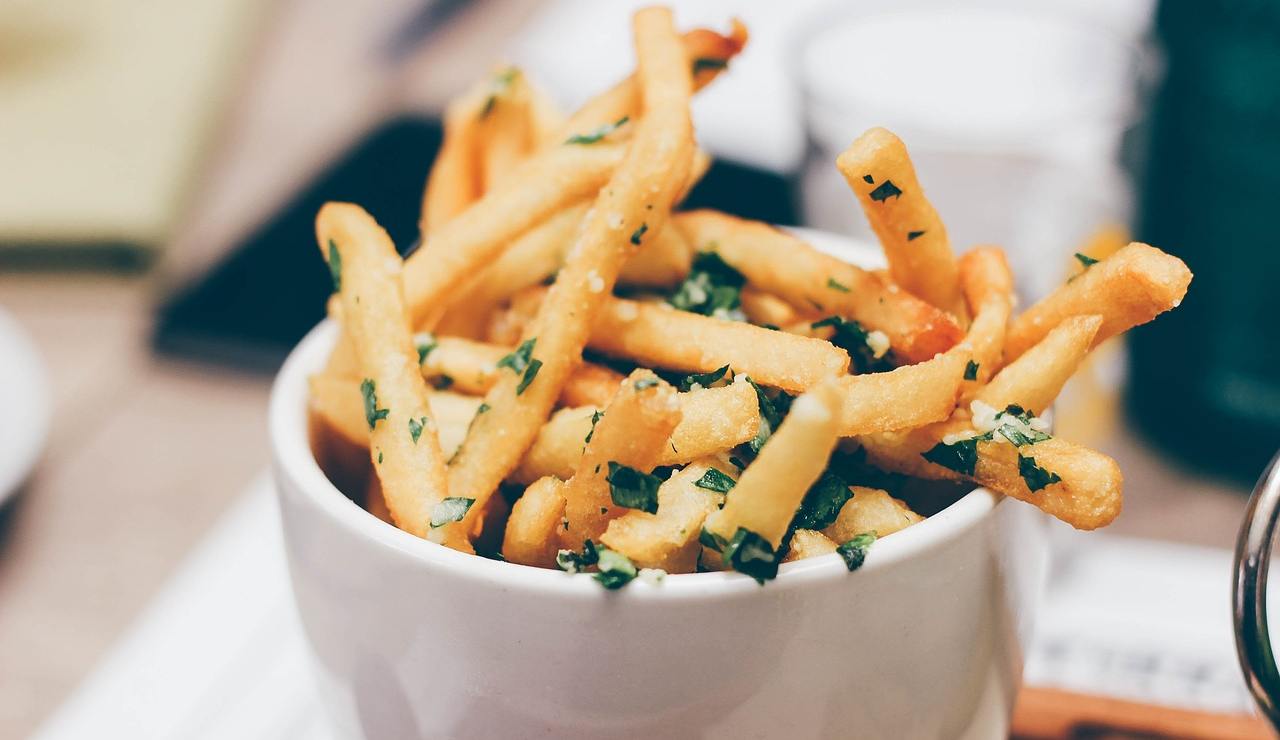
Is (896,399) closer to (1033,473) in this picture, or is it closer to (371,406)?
(1033,473)

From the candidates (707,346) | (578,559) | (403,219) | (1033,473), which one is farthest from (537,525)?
(403,219)

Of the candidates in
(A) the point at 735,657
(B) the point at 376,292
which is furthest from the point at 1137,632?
(B) the point at 376,292

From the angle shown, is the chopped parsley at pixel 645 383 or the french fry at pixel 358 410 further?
the french fry at pixel 358 410

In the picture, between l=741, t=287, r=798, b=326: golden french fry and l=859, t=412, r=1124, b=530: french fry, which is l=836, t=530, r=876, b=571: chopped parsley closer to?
l=859, t=412, r=1124, b=530: french fry

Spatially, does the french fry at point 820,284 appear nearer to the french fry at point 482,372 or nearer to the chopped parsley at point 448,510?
the french fry at point 482,372

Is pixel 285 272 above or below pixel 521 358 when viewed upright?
below

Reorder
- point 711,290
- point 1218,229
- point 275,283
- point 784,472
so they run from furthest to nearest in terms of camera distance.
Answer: point 275,283
point 1218,229
point 711,290
point 784,472

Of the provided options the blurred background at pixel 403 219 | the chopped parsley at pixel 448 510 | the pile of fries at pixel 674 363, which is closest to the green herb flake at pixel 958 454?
the pile of fries at pixel 674 363
